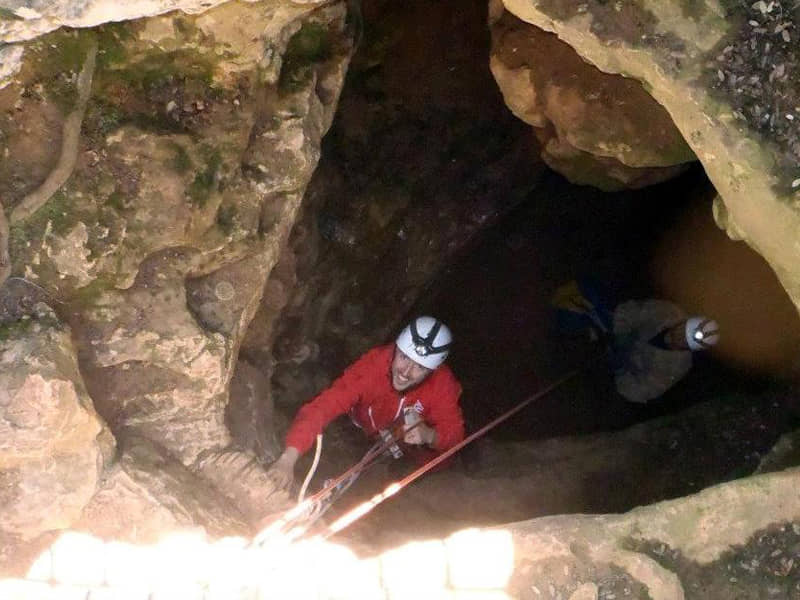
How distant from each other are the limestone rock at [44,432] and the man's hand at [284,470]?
871 millimetres

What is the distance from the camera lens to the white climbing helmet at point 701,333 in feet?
17.3

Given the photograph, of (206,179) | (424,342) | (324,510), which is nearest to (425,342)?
(424,342)

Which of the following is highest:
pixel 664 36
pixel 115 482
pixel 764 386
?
pixel 664 36

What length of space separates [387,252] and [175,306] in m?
2.70

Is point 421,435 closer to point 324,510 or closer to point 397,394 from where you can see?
point 397,394

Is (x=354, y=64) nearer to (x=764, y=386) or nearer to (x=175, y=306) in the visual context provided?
(x=175, y=306)

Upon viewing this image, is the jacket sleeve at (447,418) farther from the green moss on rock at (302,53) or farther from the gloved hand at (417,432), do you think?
the green moss on rock at (302,53)

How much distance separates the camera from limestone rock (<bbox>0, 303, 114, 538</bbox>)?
3.10 meters

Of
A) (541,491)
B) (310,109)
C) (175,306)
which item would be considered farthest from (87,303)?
(541,491)

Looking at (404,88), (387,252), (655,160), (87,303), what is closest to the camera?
(87,303)

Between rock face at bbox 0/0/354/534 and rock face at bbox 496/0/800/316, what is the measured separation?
129 cm

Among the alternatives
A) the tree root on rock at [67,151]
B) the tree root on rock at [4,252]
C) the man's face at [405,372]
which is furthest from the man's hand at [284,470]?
the tree root on rock at [67,151]

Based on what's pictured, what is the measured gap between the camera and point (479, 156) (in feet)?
20.9

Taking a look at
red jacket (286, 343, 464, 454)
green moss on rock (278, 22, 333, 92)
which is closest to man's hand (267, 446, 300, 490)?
red jacket (286, 343, 464, 454)
